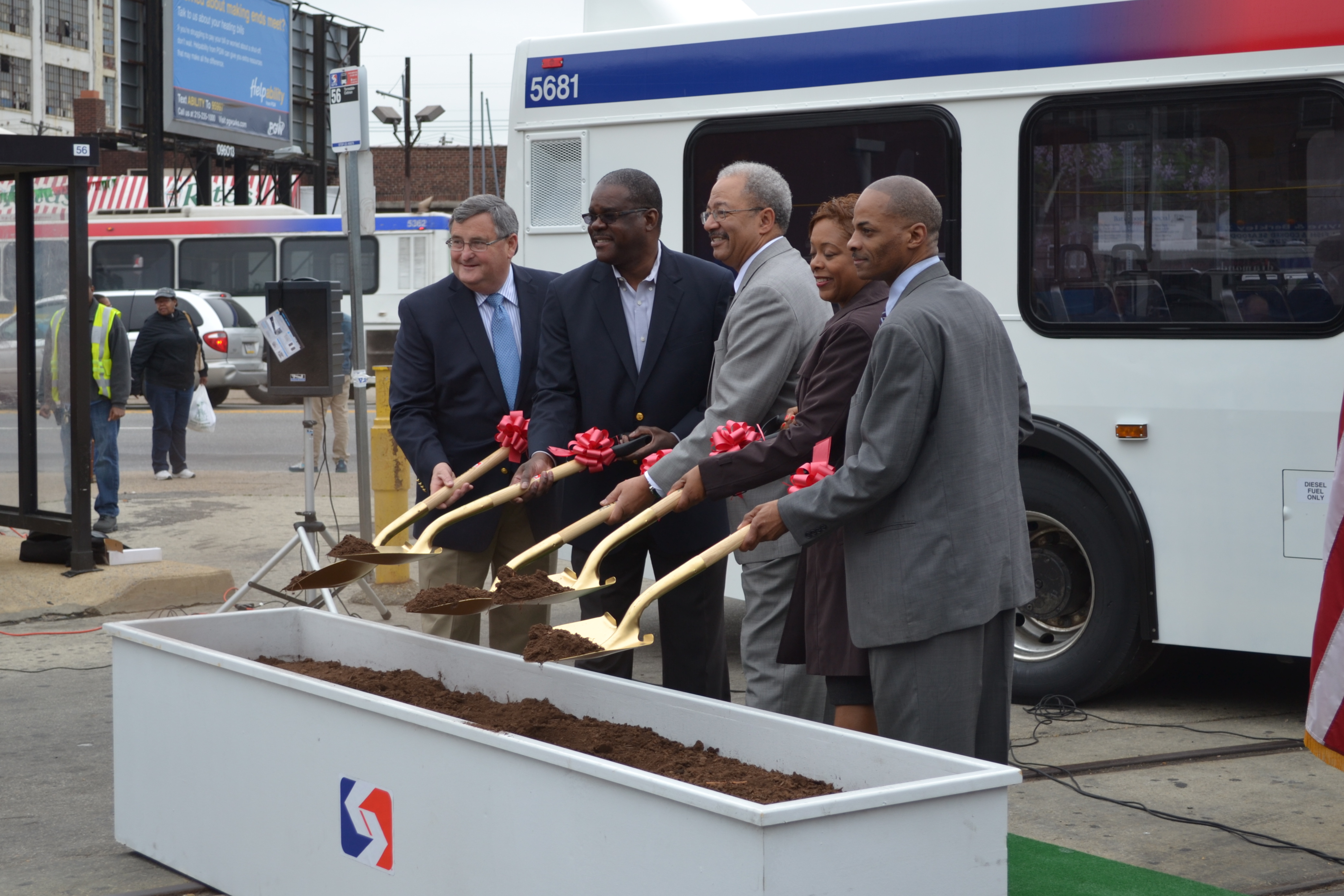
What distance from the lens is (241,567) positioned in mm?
10078

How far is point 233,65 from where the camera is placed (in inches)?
1539

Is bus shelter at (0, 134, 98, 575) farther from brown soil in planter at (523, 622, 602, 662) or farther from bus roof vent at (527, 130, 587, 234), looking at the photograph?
brown soil in planter at (523, 622, 602, 662)

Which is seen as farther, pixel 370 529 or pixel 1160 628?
pixel 370 529

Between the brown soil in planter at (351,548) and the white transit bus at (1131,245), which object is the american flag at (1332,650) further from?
the brown soil in planter at (351,548)

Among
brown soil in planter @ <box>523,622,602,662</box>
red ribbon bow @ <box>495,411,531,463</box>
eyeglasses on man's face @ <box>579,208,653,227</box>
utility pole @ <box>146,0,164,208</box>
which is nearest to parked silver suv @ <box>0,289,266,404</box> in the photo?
utility pole @ <box>146,0,164,208</box>

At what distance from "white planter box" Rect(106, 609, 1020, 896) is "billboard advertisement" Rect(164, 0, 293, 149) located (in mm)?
35656

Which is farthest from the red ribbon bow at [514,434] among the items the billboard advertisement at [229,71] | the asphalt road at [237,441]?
the billboard advertisement at [229,71]

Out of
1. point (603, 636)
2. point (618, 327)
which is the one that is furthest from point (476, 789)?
point (618, 327)

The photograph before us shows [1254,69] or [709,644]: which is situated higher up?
[1254,69]

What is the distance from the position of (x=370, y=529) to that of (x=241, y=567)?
58.3 inches

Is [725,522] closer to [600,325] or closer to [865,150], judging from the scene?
[600,325]

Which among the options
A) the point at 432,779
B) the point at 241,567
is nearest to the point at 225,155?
the point at 241,567

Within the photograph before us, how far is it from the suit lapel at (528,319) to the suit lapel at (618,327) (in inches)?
16.1

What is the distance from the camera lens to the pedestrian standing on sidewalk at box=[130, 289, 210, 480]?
1501 centimetres
